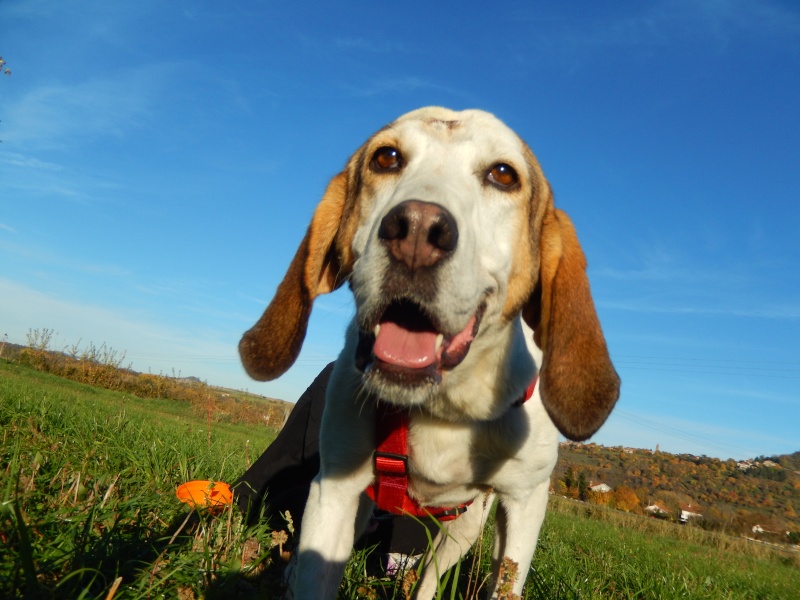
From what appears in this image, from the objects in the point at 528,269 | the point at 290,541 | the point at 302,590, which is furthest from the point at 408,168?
the point at 290,541

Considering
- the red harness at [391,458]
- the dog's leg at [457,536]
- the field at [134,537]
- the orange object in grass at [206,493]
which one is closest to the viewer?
the field at [134,537]

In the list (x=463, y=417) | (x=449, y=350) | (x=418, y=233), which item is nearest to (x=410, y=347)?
(x=449, y=350)

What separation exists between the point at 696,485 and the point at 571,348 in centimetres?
7540

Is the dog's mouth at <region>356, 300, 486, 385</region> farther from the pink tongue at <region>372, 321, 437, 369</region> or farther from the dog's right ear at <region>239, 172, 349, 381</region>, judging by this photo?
the dog's right ear at <region>239, 172, 349, 381</region>

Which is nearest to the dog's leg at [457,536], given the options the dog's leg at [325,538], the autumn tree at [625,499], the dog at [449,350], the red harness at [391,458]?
the dog at [449,350]

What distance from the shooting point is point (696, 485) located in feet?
221

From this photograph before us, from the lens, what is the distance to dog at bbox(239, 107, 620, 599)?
2.28 metres

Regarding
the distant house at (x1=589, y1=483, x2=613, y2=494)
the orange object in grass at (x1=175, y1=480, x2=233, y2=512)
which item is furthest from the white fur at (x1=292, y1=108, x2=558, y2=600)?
the distant house at (x1=589, y1=483, x2=613, y2=494)

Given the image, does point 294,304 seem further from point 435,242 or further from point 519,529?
point 519,529

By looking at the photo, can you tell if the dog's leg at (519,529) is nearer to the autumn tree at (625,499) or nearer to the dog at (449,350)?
the dog at (449,350)

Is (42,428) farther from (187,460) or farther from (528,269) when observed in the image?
(528,269)

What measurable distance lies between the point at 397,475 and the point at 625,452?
89.8 m

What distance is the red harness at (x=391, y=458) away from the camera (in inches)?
106

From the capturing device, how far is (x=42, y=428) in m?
5.10
